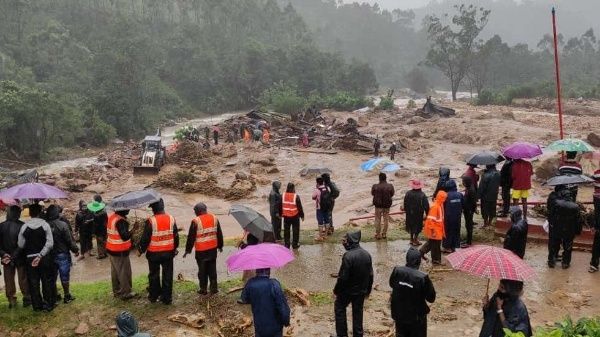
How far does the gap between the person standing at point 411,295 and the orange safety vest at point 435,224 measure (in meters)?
3.33

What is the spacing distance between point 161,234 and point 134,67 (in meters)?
38.1

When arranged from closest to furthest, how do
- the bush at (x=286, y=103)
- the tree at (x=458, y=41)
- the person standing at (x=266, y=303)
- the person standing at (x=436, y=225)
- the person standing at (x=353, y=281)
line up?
the person standing at (x=266, y=303)
the person standing at (x=353, y=281)
the person standing at (x=436, y=225)
the bush at (x=286, y=103)
the tree at (x=458, y=41)

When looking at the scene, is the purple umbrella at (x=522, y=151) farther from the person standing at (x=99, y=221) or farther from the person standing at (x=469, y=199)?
the person standing at (x=99, y=221)

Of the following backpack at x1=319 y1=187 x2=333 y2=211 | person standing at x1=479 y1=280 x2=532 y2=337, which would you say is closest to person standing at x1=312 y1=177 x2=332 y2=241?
backpack at x1=319 y1=187 x2=333 y2=211

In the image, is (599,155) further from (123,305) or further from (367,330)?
(123,305)

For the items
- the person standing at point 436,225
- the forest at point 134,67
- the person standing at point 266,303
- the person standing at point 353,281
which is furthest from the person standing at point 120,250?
the forest at point 134,67

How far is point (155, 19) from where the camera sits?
266 ft

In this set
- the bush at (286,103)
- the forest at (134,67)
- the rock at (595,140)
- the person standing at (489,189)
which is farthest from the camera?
the bush at (286,103)

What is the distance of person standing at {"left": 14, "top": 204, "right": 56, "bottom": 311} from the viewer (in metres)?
7.07

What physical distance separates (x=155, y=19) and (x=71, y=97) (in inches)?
1822

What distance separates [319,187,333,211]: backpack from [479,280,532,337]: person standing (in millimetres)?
6033

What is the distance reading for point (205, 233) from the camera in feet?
24.8

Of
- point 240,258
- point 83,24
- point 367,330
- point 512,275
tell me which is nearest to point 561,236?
point 367,330

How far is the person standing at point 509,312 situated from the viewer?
486cm
